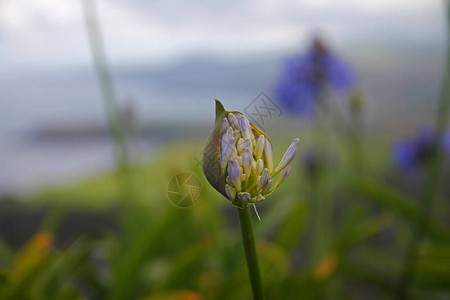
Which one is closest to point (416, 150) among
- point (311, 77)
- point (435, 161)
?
point (311, 77)

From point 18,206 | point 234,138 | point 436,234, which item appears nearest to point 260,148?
point 234,138

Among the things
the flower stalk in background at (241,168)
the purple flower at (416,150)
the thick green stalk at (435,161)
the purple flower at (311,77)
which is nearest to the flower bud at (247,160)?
the flower stalk in background at (241,168)

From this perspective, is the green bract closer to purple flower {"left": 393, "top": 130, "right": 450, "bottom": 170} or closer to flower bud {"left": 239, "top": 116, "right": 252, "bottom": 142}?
flower bud {"left": 239, "top": 116, "right": 252, "bottom": 142}

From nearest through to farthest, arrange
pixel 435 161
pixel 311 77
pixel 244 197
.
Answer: pixel 244 197 → pixel 435 161 → pixel 311 77

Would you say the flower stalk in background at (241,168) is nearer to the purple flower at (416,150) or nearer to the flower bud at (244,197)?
the flower bud at (244,197)

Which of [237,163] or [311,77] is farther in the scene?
[311,77]

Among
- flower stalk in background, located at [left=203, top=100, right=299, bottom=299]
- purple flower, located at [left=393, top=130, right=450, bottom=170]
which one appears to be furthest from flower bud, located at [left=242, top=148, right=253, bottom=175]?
purple flower, located at [left=393, top=130, right=450, bottom=170]

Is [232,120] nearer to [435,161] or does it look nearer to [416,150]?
[435,161]
